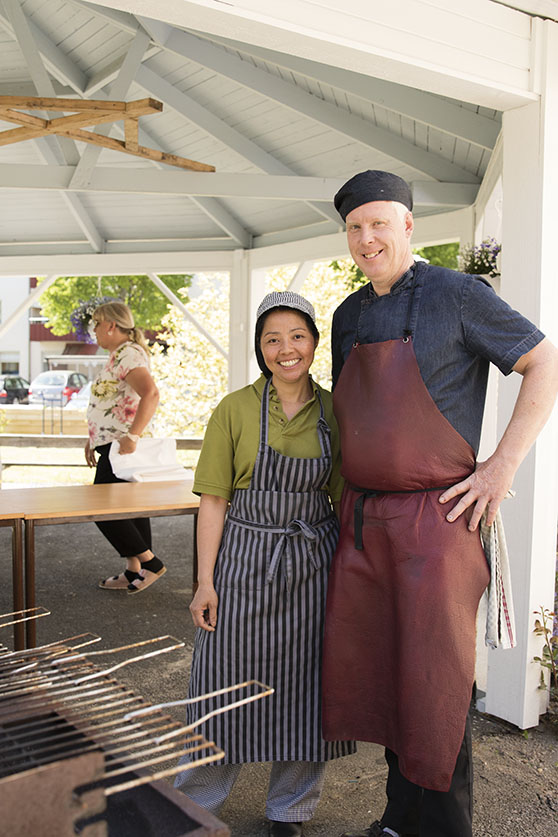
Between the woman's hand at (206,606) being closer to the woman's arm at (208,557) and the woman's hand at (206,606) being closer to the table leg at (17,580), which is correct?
the woman's arm at (208,557)

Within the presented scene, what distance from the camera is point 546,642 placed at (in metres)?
3.27

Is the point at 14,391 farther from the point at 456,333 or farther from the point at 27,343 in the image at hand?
the point at 456,333

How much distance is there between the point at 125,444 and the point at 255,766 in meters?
2.35

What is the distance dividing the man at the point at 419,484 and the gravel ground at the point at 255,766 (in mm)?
549

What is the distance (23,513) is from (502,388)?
2166 mm

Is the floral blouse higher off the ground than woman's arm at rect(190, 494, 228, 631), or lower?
higher

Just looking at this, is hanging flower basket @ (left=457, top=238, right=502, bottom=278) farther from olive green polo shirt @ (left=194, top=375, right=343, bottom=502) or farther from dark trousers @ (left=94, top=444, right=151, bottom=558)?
olive green polo shirt @ (left=194, top=375, right=343, bottom=502)

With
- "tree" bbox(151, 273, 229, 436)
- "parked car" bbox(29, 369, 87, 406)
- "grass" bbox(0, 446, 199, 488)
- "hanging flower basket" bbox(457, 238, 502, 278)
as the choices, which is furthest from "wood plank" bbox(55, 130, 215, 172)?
"parked car" bbox(29, 369, 87, 406)

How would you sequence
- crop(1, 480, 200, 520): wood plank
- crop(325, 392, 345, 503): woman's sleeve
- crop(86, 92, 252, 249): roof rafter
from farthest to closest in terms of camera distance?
crop(86, 92, 252, 249): roof rafter → crop(1, 480, 200, 520): wood plank → crop(325, 392, 345, 503): woman's sleeve

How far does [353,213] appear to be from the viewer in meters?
2.19

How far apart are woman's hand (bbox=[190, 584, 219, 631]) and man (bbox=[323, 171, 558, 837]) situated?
0.35 m

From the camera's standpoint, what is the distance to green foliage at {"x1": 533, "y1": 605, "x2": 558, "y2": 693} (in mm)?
3242

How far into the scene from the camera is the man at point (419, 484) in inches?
81.5

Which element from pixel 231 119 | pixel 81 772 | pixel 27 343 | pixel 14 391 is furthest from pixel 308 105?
pixel 27 343
